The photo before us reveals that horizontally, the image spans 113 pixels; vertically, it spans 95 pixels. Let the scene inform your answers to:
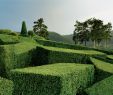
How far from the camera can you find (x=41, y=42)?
5112cm

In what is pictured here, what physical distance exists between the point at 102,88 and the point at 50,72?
8.27 metres

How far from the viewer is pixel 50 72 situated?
939 inches

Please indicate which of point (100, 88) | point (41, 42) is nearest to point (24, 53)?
point (100, 88)

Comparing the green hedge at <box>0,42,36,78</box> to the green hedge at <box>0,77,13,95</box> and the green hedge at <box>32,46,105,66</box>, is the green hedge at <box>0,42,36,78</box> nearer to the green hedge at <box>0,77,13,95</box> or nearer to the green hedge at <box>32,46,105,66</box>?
the green hedge at <box>32,46,105,66</box>

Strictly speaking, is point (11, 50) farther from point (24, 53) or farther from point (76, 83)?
point (76, 83)

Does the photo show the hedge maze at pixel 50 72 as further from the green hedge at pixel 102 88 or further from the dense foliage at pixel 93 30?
the dense foliage at pixel 93 30

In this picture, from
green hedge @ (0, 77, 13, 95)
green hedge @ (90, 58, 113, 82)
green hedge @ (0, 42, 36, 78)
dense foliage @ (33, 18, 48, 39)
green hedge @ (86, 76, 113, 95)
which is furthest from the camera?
dense foliage @ (33, 18, 48, 39)

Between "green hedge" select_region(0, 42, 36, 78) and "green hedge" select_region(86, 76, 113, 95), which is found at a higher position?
"green hedge" select_region(0, 42, 36, 78)

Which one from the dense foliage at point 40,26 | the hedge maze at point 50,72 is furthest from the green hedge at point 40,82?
the dense foliage at point 40,26

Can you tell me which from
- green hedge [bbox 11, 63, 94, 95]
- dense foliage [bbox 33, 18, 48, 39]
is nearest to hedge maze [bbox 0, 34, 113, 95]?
green hedge [bbox 11, 63, 94, 95]

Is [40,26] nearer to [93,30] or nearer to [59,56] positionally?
[93,30]

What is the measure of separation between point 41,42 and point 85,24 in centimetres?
6809

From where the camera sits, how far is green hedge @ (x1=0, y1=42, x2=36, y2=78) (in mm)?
31094

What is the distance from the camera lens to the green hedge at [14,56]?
3109 centimetres
